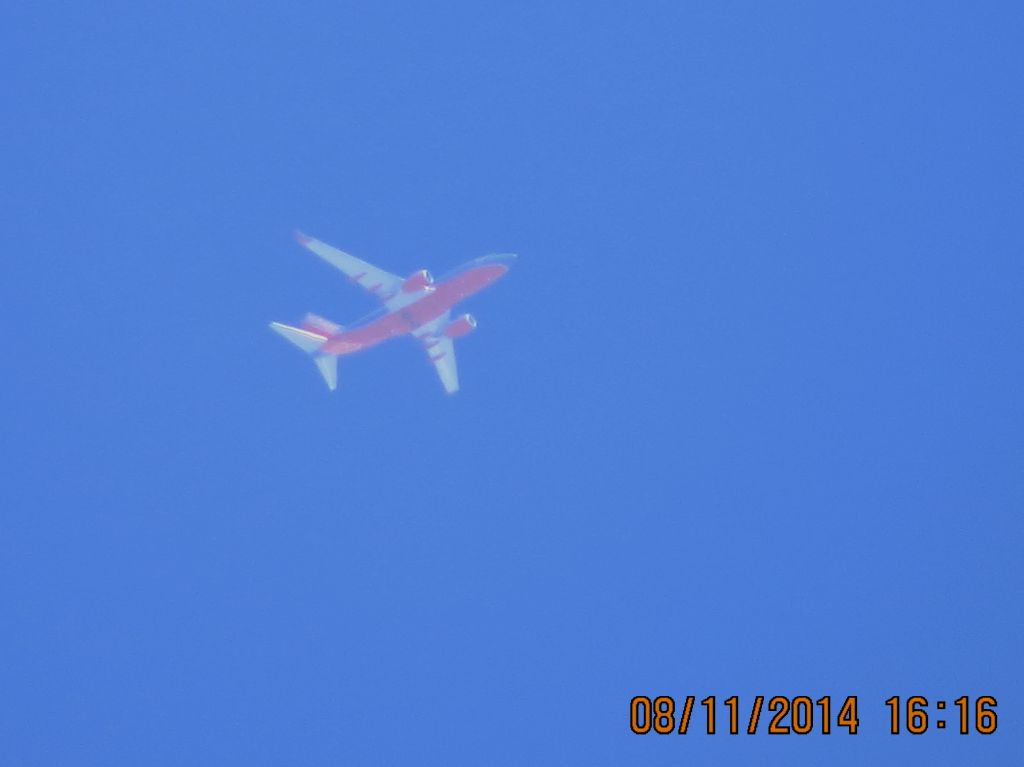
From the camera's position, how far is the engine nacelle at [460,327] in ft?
63.2

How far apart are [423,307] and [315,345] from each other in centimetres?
218

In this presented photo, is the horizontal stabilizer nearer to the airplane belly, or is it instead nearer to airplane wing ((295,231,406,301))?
the airplane belly

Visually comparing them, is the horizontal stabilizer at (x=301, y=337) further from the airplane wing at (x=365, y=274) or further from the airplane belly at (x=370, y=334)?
the airplane wing at (x=365, y=274)

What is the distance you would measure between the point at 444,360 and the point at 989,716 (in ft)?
31.3

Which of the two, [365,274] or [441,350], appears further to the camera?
[441,350]

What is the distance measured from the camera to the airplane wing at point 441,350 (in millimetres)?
19547

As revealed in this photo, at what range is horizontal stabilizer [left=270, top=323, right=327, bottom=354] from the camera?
19.7m

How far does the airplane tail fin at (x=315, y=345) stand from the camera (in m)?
19.7

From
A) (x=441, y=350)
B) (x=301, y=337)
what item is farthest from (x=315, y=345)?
(x=441, y=350)

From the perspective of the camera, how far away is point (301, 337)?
19875 mm

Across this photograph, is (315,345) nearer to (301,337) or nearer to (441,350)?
(301,337)

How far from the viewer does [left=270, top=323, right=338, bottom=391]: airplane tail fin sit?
19.7 meters

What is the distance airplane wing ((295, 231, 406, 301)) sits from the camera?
18688 millimetres

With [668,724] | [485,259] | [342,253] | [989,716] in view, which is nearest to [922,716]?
[989,716]
